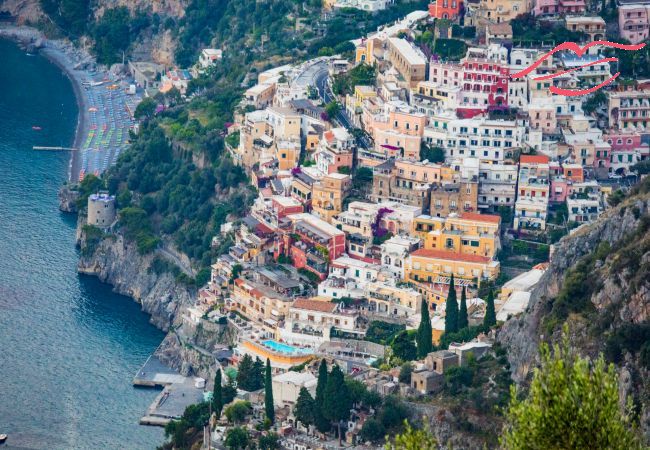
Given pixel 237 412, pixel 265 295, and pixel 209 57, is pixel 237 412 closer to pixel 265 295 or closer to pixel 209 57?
pixel 265 295

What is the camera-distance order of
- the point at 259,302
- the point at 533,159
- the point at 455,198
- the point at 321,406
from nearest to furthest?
the point at 321,406 → the point at 259,302 → the point at 455,198 → the point at 533,159

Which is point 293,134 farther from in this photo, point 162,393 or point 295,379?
point 295,379

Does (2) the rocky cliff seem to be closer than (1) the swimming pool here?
Yes

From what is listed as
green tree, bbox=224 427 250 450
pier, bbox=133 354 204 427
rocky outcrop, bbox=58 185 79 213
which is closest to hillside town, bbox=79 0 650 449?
green tree, bbox=224 427 250 450

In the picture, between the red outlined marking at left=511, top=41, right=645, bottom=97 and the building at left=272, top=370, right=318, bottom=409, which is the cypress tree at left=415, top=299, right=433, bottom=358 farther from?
the red outlined marking at left=511, top=41, right=645, bottom=97

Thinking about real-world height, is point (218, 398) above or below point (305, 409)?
below

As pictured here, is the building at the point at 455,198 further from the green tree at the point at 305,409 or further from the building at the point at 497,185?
the green tree at the point at 305,409

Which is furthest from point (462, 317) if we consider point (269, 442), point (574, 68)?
point (574, 68)

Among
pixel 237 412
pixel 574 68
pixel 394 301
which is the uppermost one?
pixel 574 68
